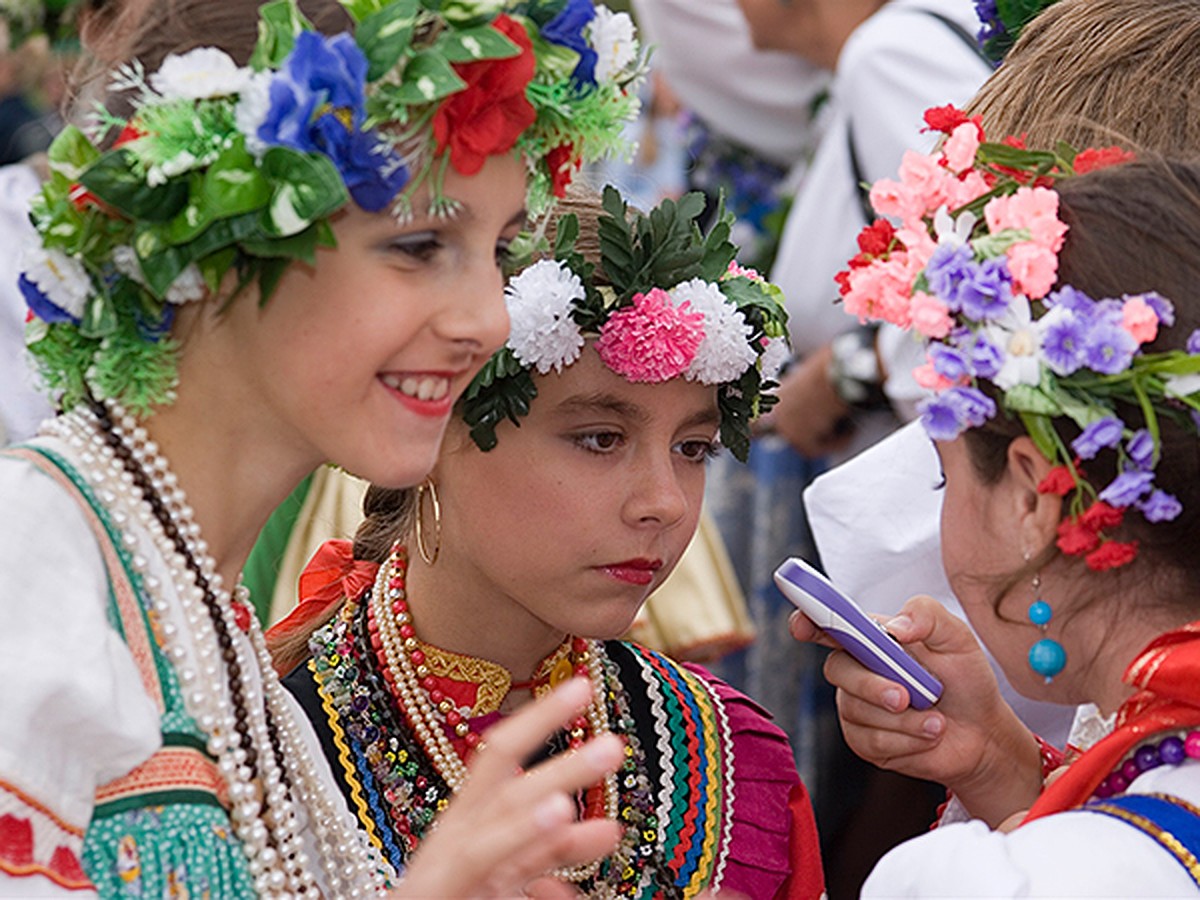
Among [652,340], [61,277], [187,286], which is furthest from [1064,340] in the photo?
[61,277]

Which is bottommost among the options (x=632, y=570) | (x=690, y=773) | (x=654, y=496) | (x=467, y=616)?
(x=690, y=773)

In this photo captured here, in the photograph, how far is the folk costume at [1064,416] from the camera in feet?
5.67

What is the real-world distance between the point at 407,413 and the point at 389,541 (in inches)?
31.5

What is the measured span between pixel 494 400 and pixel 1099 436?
2.58ft

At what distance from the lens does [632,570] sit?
2240 millimetres

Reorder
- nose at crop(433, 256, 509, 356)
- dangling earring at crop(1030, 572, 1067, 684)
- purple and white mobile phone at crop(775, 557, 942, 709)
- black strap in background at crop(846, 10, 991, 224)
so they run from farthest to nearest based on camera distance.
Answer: black strap in background at crop(846, 10, 991, 224)
purple and white mobile phone at crop(775, 557, 942, 709)
dangling earring at crop(1030, 572, 1067, 684)
nose at crop(433, 256, 509, 356)

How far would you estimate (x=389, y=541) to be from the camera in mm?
2496

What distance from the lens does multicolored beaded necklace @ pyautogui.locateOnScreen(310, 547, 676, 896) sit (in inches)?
85.2

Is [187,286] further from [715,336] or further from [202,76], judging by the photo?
[715,336]

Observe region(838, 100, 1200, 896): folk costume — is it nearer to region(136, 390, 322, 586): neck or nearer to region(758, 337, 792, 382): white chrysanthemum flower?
region(758, 337, 792, 382): white chrysanthemum flower

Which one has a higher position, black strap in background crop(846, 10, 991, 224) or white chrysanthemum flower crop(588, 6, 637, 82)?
white chrysanthemum flower crop(588, 6, 637, 82)

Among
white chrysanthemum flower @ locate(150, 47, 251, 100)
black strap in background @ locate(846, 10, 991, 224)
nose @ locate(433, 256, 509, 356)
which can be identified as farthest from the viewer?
black strap in background @ locate(846, 10, 991, 224)

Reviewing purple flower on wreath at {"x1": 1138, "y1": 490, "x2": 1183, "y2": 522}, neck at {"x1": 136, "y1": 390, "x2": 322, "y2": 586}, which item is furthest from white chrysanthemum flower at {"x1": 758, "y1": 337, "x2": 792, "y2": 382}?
neck at {"x1": 136, "y1": 390, "x2": 322, "y2": 586}

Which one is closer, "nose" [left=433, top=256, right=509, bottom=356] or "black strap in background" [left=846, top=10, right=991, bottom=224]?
"nose" [left=433, top=256, right=509, bottom=356]
